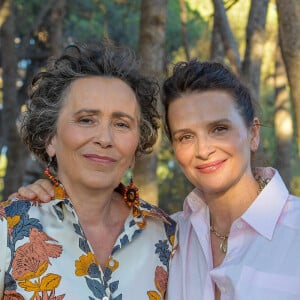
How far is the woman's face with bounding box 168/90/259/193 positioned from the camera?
289cm

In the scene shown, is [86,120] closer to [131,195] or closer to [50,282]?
[131,195]

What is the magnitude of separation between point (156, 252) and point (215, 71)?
3.11ft

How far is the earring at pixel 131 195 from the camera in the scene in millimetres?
3262

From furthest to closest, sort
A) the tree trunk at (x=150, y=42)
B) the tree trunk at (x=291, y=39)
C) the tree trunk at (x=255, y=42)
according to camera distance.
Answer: the tree trunk at (x=255, y=42), the tree trunk at (x=150, y=42), the tree trunk at (x=291, y=39)

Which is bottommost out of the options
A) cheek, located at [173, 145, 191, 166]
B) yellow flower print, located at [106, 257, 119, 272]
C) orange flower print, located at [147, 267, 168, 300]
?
orange flower print, located at [147, 267, 168, 300]

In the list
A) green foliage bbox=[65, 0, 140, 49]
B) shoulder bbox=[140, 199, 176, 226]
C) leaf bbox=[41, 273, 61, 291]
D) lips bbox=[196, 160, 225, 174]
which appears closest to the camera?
leaf bbox=[41, 273, 61, 291]

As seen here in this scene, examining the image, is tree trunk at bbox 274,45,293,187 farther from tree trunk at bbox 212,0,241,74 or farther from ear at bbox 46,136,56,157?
ear at bbox 46,136,56,157

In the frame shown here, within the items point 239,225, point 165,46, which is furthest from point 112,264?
point 165,46

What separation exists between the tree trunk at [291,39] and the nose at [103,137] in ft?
3.73

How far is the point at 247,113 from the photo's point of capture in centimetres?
305

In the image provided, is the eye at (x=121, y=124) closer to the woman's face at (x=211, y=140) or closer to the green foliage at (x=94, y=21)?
the woman's face at (x=211, y=140)

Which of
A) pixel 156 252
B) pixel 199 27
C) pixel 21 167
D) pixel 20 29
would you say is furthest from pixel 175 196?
pixel 156 252

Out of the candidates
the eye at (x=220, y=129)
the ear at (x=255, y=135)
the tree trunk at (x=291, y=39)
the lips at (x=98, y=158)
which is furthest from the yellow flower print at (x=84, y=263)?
the tree trunk at (x=291, y=39)

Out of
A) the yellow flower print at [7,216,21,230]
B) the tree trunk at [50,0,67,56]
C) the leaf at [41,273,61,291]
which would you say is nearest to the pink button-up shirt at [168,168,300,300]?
the leaf at [41,273,61,291]
